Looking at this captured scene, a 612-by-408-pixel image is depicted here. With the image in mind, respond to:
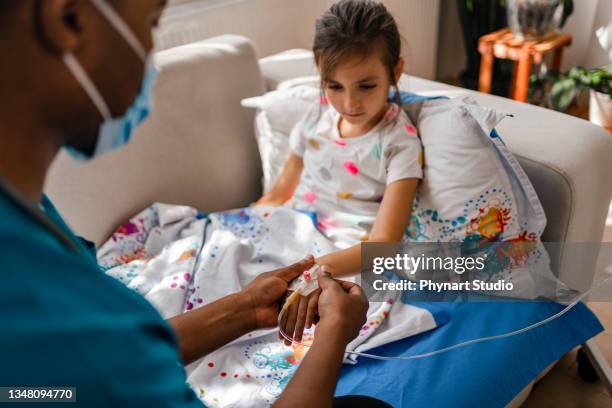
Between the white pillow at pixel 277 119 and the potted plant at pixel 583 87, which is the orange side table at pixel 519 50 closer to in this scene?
the potted plant at pixel 583 87

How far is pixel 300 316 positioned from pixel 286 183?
30.1 inches

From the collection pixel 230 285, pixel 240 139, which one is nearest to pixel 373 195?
pixel 230 285

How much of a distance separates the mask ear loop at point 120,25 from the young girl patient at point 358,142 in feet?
2.73

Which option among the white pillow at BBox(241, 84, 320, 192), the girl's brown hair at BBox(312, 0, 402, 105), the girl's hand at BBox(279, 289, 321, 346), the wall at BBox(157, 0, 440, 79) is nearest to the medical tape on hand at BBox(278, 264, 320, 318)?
the girl's hand at BBox(279, 289, 321, 346)

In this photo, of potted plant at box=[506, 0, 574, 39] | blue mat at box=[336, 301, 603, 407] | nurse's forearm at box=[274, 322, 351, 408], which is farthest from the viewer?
potted plant at box=[506, 0, 574, 39]

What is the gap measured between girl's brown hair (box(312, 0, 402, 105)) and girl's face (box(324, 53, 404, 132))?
1 cm

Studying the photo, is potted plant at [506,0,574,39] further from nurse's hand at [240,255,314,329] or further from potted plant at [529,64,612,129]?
nurse's hand at [240,255,314,329]

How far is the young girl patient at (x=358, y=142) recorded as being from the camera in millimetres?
1386

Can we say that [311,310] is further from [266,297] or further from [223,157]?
[223,157]

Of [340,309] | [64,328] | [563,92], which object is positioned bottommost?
[563,92]

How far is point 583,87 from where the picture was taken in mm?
2818

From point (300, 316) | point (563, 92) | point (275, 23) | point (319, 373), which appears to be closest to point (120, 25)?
point (319, 373)

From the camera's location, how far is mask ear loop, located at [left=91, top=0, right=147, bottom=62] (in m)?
0.55

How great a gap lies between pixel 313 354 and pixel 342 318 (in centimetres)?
8
